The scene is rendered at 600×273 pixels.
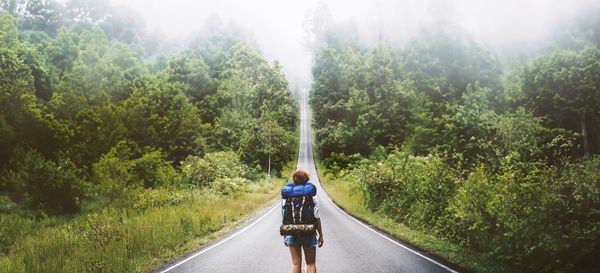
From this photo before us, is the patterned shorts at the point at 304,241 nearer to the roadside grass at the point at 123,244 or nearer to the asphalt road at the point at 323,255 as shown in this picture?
the asphalt road at the point at 323,255

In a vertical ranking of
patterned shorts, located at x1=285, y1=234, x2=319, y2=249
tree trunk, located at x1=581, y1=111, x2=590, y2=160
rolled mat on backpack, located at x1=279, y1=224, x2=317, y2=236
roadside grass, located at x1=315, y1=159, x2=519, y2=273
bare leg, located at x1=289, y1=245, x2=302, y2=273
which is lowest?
roadside grass, located at x1=315, y1=159, x2=519, y2=273

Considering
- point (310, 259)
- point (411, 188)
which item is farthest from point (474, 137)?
point (310, 259)

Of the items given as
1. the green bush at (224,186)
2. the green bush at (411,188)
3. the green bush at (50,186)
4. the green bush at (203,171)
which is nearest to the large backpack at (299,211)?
the green bush at (411,188)

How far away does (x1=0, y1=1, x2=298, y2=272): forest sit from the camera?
1359cm

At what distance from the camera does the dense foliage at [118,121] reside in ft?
76.6

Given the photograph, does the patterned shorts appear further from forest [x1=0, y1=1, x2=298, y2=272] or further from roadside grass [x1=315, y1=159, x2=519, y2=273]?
forest [x1=0, y1=1, x2=298, y2=272]

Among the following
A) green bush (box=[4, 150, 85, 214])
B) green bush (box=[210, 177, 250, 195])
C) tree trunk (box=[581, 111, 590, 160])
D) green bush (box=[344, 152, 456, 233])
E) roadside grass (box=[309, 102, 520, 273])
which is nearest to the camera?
roadside grass (box=[309, 102, 520, 273])

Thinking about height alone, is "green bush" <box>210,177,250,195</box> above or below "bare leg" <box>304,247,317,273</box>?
below

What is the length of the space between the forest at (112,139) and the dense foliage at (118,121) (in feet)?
0.43

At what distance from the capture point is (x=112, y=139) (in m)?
32.0

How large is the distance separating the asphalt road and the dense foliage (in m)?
11.5

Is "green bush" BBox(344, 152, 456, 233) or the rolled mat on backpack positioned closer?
the rolled mat on backpack

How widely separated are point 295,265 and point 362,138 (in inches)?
1815

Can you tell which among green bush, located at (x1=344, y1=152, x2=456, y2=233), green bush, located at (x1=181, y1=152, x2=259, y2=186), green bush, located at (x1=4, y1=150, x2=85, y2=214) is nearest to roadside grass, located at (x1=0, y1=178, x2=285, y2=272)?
green bush, located at (x1=344, y1=152, x2=456, y2=233)
